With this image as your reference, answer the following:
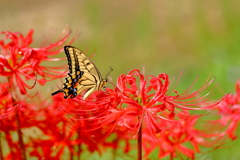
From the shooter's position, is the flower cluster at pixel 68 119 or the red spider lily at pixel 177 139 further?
the red spider lily at pixel 177 139

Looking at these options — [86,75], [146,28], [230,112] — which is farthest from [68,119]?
[146,28]

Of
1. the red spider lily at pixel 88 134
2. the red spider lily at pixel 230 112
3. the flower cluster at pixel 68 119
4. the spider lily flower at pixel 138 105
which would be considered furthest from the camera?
the red spider lily at pixel 230 112

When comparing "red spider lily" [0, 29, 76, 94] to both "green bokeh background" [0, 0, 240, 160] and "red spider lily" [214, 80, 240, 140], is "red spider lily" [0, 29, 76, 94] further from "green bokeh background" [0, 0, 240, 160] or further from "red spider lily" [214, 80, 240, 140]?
"green bokeh background" [0, 0, 240, 160]

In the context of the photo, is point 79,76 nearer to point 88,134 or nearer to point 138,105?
point 88,134

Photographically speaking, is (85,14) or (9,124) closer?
(9,124)

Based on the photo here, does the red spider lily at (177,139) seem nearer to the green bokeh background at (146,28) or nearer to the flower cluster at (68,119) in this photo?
the flower cluster at (68,119)

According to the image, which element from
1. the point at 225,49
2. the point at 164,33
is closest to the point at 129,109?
the point at 225,49

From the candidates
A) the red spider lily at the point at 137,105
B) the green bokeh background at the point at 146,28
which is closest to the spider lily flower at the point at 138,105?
the red spider lily at the point at 137,105

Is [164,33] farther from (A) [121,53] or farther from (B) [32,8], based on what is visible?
(B) [32,8]
